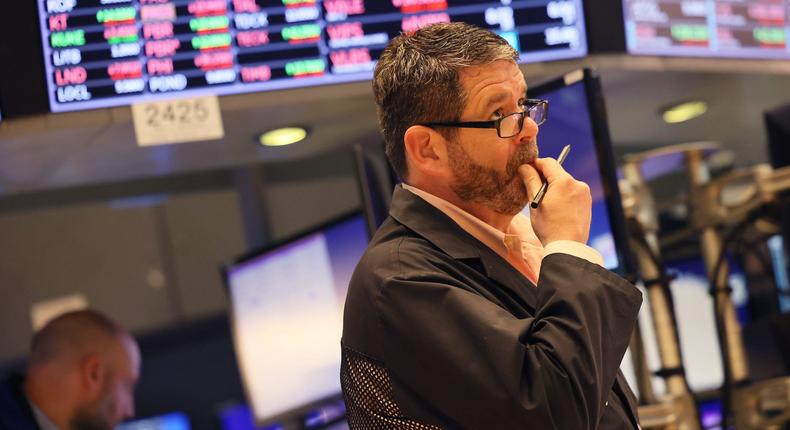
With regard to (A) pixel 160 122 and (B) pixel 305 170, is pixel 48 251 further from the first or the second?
(A) pixel 160 122

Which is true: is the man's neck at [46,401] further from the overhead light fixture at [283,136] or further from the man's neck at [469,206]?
the man's neck at [469,206]

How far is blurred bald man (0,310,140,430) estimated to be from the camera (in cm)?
327

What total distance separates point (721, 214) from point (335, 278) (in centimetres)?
115

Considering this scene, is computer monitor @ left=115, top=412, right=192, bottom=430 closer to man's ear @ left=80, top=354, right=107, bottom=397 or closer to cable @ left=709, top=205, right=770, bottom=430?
man's ear @ left=80, top=354, right=107, bottom=397

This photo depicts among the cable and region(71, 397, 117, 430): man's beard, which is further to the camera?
region(71, 397, 117, 430): man's beard

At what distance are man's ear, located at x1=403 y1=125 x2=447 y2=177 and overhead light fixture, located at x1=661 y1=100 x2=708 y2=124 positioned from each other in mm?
2089

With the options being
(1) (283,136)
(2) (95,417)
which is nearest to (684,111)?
(1) (283,136)

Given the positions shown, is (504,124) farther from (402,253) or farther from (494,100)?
(402,253)

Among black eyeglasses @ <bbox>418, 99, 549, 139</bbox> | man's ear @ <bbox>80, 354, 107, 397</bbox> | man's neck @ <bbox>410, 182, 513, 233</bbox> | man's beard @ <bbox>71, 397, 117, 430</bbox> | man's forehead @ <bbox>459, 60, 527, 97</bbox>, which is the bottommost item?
man's beard @ <bbox>71, 397, 117, 430</bbox>

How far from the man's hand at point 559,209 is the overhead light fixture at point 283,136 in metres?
1.53

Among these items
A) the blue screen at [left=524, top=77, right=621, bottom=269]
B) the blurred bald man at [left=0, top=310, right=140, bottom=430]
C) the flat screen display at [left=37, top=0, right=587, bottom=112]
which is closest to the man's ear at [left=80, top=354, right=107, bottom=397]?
the blurred bald man at [left=0, top=310, right=140, bottom=430]

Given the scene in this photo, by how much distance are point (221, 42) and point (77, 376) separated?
1261 millimetres

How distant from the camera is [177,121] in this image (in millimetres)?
2693

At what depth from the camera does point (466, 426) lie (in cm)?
144
